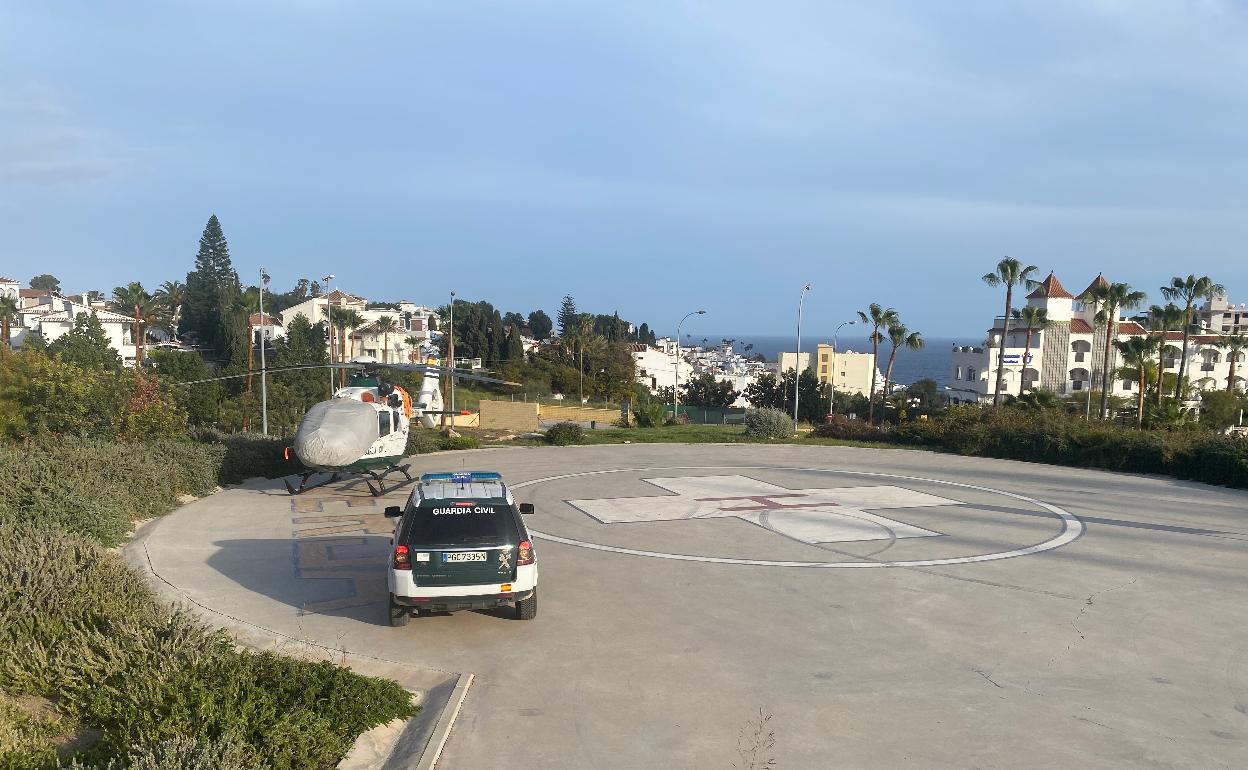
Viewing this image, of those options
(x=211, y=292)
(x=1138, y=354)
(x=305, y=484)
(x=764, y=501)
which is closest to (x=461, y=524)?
(x=764, y=501)

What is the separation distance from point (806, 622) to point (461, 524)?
489 centimetres

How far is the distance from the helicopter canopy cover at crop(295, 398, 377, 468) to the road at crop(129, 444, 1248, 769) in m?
1.23

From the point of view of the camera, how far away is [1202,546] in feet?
55.7

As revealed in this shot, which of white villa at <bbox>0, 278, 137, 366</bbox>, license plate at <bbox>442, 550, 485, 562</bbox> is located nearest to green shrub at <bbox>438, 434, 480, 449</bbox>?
license plate at <bbox>442, 550, 485, 562</bbox>

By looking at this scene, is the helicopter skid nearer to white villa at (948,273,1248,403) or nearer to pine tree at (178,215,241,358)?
white villa at (948,273,1248,403)

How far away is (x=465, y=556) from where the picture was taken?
1083cm

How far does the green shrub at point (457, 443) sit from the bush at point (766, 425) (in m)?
11.8

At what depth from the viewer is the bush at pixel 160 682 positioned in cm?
699

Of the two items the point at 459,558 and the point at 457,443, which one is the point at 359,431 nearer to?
the point at 459,558

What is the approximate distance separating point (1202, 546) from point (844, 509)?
7.04 meters

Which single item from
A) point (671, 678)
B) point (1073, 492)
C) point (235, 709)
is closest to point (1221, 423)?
point (1073, 492)

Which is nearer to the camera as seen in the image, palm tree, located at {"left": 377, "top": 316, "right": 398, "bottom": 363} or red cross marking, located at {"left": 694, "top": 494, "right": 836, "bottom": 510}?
red cross marking, located at {"left": 694, "top": 494, "right": 836, "bottom": 510}

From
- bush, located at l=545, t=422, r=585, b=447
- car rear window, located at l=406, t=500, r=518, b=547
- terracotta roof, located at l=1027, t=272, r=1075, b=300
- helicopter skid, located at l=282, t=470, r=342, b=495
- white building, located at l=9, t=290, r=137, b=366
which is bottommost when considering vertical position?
helicopter skid, located at l=282, t=470, r=342, b=495

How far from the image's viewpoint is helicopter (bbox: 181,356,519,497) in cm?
1908
